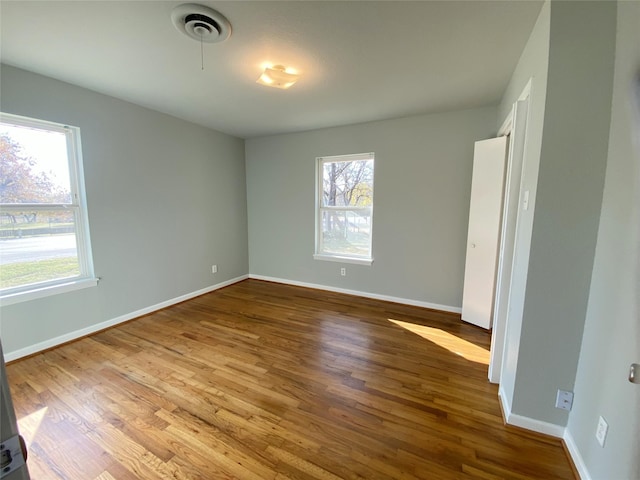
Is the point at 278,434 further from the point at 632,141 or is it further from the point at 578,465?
the point at 632,141

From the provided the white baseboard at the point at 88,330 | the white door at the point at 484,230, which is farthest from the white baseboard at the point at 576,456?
the white baseboard at the point at 88,330

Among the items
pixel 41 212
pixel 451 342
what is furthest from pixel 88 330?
pixel 451 342

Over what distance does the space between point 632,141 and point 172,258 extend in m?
4.16

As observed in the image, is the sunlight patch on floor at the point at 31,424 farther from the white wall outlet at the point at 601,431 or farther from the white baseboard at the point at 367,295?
the white baseboard at the point at 367,295

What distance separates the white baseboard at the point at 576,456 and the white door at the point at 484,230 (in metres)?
1.44

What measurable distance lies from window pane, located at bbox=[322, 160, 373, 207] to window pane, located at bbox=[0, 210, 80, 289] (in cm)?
306

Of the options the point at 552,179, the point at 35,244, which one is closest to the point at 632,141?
the point at 552,179

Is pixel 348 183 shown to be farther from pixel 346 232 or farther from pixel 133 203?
pixel 133 203

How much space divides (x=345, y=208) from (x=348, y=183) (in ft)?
1.23

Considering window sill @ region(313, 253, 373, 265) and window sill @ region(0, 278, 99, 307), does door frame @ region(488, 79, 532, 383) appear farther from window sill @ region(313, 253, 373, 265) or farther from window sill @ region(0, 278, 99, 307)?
window sill @ region(0, 278, 99, 307)

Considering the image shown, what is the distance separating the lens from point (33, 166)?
7.72 feet

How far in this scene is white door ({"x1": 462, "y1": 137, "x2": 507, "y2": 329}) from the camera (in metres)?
2.67

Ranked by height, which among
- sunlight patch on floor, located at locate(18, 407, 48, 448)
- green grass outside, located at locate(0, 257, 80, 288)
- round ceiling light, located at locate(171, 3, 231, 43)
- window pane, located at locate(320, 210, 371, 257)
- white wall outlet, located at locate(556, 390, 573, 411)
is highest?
round ceiling light, located at locate(171, 3, 231, 43)

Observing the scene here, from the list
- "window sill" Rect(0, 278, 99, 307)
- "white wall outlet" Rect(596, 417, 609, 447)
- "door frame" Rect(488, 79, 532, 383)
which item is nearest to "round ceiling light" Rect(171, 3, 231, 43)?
"door frame" Rect(488, 79, 532, 383)
